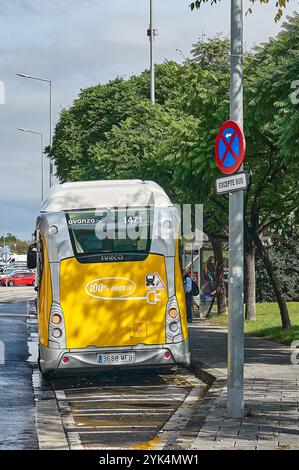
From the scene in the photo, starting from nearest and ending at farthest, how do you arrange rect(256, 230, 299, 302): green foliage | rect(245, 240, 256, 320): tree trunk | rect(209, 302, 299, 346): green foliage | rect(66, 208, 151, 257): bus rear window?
1. rect(66, 208, 151, 257): bus rear window
2. rect(209, 302, 299, 346): green foliage
3. rect(245, 240, 256, 320): tree trunk
4. rect(256, 230, 299, 302): green foliage

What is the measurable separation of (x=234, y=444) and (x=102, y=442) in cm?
174

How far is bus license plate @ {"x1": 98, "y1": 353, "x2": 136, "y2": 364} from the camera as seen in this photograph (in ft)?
54.9

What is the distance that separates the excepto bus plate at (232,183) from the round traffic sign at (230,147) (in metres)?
0.09

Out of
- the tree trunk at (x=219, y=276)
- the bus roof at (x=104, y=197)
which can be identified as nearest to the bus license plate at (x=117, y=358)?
the bus roof at (x=104, y=197)

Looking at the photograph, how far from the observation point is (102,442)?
11336 mm

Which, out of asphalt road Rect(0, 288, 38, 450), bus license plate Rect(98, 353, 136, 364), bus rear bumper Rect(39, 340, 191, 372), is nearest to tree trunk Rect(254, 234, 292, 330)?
asphalt road Rect(0, 288, 38, 450)

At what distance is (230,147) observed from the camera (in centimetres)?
1217

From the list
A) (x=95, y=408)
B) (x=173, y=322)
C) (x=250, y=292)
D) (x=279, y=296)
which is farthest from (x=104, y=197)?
(x=250, y=292)

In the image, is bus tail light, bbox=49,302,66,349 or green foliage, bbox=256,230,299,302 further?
green foliage, bbox=256,230,299,302

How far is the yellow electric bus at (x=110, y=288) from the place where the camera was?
16.8 m

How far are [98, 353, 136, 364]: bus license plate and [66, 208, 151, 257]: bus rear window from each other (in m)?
1.69

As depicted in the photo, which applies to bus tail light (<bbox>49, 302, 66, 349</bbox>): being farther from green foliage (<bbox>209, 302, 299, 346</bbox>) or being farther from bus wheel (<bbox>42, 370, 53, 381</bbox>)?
green foliage (<bbox>209, 302, 299, 346</bbox>)
